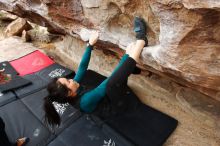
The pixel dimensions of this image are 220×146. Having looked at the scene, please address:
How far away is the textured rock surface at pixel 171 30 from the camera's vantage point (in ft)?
5.31

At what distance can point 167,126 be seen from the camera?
2637 mm

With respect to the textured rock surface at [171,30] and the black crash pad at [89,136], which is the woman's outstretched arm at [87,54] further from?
the black crash pad at [89,136]

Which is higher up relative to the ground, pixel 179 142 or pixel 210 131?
pixel 210 131

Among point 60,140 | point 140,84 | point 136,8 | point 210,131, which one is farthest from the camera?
point 140,84

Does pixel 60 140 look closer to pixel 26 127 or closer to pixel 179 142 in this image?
pixel 26 127

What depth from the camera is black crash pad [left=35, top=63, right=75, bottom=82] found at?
12.3ft

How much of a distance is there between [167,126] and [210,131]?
443mm

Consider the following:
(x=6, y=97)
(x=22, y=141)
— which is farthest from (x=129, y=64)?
(x=6, y=97)

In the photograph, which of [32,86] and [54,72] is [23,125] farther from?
[54,72]

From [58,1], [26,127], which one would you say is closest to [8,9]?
[58,1]

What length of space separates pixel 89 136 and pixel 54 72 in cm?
155

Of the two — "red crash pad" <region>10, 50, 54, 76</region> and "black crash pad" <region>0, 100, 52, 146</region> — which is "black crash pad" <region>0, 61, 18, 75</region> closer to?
"red crash pad" <region>10, 50, 54, 76</region>

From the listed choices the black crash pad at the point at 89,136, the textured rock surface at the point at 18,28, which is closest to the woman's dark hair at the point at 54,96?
the black crash pad at the point at 89,136

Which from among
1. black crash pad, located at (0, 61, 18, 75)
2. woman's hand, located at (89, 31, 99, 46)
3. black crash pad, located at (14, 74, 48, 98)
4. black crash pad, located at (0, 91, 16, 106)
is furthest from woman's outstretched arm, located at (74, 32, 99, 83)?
black crash pad, located at (0, 61, 18, 75)
